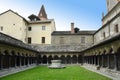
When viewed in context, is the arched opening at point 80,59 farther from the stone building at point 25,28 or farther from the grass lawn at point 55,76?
the grass lawn at point 55,76

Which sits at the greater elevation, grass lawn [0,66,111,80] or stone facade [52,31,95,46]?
stone facade [52,31,95,46]

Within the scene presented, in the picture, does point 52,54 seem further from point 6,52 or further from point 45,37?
point 6,52

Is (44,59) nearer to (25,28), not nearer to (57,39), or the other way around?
(57,39)

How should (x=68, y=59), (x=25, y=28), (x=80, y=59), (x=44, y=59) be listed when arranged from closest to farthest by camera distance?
(x=80, y=59)
(x=68, y=59)
(x=44, y=59)
(x=25, y=28)

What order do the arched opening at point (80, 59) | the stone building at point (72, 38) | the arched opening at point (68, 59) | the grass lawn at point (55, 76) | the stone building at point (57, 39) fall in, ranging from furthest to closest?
the stone building at point (72, 38) → the arched opening at point (68, 59) → the arched opening at point (80, 59) → the stone building at point (57, 39) → the grass lawn at point (55, 76)

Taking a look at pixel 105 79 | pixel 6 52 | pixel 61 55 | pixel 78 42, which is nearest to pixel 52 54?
pixel 61 55

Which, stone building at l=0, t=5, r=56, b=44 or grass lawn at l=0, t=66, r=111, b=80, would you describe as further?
stone building at l=0, t=5, r=56, b=44

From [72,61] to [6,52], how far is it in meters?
22.6

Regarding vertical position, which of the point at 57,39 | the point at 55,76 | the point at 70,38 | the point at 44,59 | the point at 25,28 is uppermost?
the point at 25,28

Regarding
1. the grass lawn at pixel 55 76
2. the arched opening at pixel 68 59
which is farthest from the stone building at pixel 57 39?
the grass lawn at pixel 55 76

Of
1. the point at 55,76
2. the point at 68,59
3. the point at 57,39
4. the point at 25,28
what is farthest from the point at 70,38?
the point at 55,76

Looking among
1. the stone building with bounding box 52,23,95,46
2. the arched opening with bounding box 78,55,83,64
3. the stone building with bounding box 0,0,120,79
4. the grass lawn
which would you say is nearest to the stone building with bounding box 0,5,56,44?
the stone building with bounding box 0,0,120,79

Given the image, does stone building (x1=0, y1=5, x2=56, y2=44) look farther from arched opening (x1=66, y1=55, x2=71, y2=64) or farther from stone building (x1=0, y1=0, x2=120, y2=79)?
arched opening (x1=66, y1=55, x2=71, y2=64)

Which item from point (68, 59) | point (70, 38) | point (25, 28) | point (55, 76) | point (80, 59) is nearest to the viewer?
point (55, 76)
